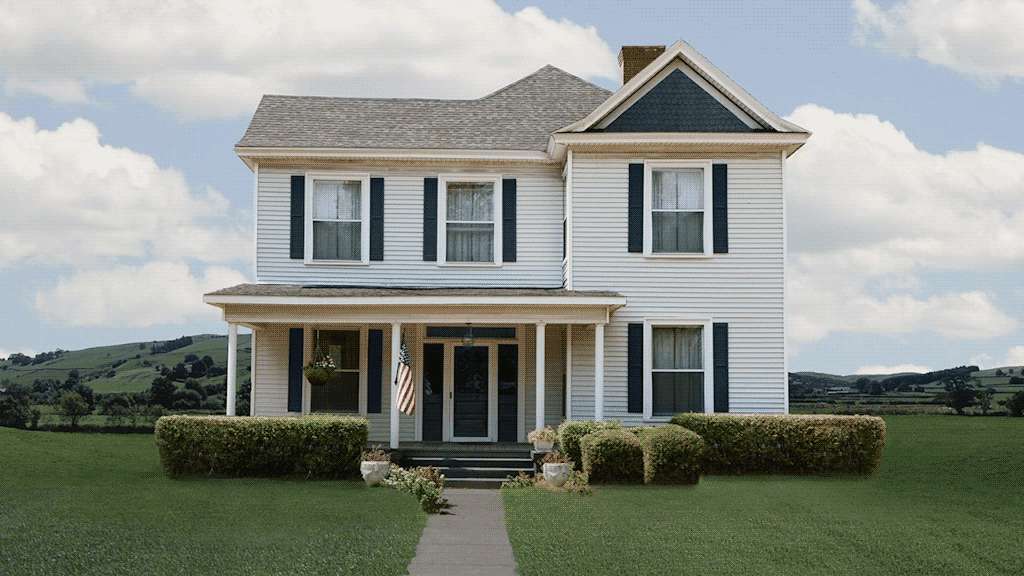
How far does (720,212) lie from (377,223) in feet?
22.0

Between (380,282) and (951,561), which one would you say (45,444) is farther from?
(951,561)

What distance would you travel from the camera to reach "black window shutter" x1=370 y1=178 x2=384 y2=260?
18.5 meters

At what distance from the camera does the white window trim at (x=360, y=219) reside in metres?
18.5

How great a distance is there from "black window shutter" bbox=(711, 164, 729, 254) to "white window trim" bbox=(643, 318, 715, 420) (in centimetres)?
146

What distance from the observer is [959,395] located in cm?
3078

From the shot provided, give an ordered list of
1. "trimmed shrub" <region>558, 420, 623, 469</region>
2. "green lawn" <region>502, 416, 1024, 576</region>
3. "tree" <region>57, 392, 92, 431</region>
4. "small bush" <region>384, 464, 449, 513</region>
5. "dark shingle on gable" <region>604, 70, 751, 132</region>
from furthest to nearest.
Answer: "tree" <region>57, 392, 92, 431</region> → "dark shingle on gable" <region>604, 70, 751, 132</region> → "trimmed shrub" <region>558, 420, 623, 469</region> → "small bush" <region>384, 464, 449, 513</region> → "green lawn" <region>502, 416, 1024, 576</region>

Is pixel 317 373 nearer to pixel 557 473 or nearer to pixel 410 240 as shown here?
pixel 410 240

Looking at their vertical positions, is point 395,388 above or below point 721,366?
below

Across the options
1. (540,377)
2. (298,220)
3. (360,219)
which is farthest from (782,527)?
(298,220)

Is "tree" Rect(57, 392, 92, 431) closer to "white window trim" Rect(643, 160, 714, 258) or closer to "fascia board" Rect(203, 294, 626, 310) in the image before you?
"fascia board" Rect(203, 294, 626, 310)

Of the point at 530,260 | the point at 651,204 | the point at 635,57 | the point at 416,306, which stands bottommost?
the point at 416,306

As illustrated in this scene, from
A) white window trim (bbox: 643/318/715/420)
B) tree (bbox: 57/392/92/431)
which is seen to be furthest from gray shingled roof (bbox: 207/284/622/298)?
tree (bbox: 57/392/92/431)

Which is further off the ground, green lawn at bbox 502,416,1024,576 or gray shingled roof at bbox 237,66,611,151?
gray shingled roof at bbox 237,66,611,151

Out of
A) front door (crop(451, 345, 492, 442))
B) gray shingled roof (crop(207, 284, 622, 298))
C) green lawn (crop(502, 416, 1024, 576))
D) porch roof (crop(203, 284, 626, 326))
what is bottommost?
green lawn (crop(502, 416, 1024, 576))
